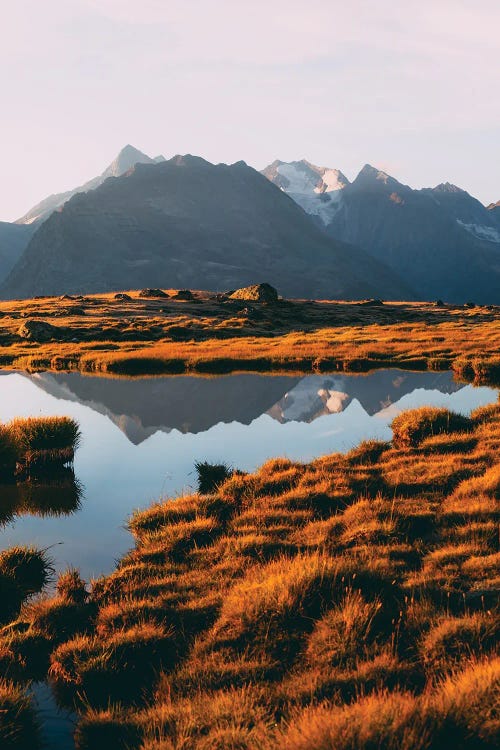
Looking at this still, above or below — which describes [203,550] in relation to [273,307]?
below

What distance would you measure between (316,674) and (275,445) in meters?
19.1

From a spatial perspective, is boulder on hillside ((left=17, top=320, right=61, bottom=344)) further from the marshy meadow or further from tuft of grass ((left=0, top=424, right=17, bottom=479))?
tuft of grass ((left=0, top=424, right=17, bottom=479))

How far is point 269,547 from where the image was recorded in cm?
1348

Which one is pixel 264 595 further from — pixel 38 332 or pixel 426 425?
pixel 38 332

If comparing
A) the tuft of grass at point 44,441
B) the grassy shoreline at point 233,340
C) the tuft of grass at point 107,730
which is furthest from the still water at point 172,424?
the tuft of grass at point 107,730

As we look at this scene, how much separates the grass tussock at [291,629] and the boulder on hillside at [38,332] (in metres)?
73.4

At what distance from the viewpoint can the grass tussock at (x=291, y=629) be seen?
728cm

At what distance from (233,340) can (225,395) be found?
115 feet

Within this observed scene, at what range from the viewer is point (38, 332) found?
86.3 m

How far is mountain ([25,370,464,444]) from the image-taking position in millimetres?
35656

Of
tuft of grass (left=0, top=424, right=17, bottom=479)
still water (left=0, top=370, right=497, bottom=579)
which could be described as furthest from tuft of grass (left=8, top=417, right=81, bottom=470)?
still water (left=0, top=370, right=497, bottom=579)

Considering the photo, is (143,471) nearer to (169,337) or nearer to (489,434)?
(489,434)

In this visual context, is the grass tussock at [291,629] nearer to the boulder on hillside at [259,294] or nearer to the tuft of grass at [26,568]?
the tuft of grass at [26,568]

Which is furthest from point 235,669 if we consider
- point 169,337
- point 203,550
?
point 169,337
